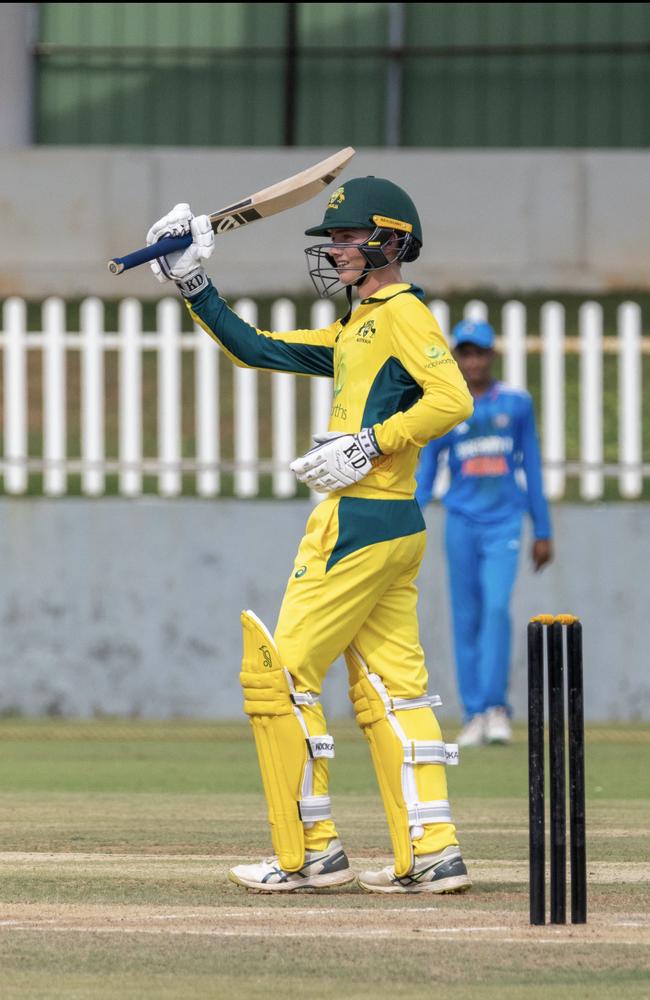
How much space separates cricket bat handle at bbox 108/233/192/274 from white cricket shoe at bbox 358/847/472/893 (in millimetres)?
1925

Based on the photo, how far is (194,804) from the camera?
9297mm

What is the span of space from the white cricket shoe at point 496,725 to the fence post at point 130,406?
3262 millimetres

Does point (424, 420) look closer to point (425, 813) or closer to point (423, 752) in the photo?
point (423, 752)

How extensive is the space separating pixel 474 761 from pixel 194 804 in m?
2.29

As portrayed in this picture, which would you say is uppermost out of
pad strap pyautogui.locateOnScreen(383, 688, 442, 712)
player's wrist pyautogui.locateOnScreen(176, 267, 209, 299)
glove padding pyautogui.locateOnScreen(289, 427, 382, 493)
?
player's wrist pyautogui.locateOnScreen(176, 267, 209, 299)

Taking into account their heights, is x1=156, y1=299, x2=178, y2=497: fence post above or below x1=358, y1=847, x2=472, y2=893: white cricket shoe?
above

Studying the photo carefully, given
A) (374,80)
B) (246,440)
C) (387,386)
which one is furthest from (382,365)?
(374,80)

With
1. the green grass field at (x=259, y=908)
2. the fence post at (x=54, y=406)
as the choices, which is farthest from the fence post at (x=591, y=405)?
the green grass field at (x=259, y=908)

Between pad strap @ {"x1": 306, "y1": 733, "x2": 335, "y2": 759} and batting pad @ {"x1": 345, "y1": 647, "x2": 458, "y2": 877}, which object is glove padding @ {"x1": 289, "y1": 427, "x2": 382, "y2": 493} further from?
pad strap @ {"x1": 306, "y1": 733, "x2": 335, "y2": 759}

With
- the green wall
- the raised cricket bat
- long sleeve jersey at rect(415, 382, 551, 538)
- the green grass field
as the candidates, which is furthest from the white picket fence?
the green wall

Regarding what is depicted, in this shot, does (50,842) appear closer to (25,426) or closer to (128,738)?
(128,738)

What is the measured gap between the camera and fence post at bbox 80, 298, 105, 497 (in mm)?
14180

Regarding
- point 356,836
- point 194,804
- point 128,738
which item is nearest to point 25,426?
point 128,738

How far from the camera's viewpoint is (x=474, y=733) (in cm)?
1188
